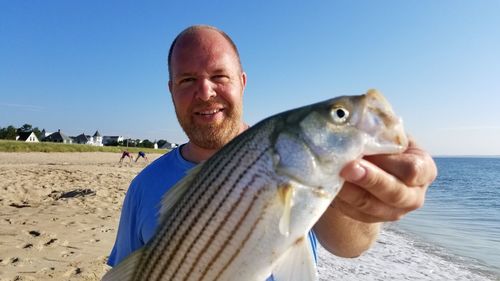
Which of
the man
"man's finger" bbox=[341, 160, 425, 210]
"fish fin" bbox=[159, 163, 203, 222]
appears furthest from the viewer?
the man

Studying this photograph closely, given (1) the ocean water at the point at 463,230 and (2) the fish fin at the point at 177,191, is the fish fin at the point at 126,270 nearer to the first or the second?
(2) the fish fin at the point at 177,191

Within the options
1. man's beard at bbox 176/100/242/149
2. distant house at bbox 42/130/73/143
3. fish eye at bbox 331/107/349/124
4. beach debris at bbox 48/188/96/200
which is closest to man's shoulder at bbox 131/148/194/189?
man's beard at bbox 176/100/242/149

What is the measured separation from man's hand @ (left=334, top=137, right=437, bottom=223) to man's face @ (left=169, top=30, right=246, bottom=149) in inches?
70.8

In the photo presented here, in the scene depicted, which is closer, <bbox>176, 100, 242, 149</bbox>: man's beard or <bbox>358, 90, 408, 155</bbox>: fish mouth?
<bbox>358, 90, 408, 155</bbox>: fish mouth

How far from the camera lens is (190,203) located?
256cm

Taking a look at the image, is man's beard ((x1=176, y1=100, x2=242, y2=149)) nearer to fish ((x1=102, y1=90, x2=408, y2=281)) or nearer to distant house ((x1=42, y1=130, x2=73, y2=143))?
fish ((x1=102, y1=90, x2=408, y2=281))

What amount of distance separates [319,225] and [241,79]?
5.83ft

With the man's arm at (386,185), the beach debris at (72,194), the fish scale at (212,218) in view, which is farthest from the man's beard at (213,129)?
the beach debris at (72,194)

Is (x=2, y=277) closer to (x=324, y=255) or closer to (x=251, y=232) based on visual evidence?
(x=251, y=232)

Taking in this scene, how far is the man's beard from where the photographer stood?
3951 millimetres

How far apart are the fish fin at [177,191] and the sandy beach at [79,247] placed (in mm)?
5626

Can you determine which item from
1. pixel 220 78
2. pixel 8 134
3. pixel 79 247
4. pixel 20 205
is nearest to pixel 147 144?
pixel 8 134

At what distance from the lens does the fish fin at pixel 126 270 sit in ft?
8.87

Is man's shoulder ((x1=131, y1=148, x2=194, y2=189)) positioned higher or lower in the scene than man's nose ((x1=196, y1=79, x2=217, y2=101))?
lower
